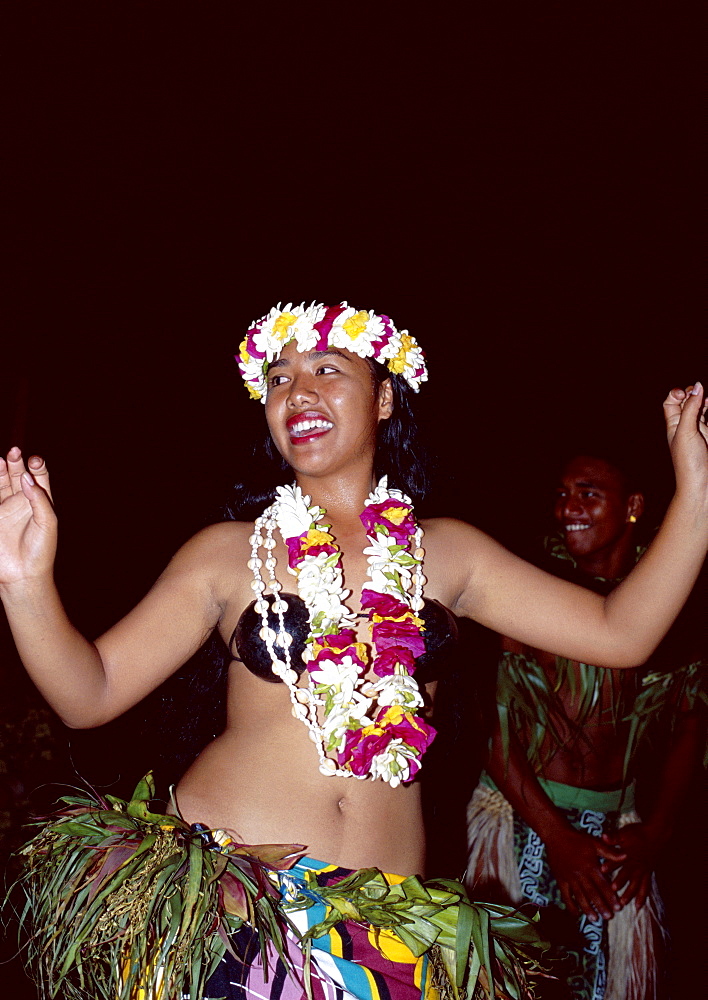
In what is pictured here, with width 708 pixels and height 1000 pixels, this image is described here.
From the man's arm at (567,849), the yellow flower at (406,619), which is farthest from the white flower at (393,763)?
the man's arm at (567,849)

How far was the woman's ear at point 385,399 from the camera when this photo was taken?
2107 millimetres

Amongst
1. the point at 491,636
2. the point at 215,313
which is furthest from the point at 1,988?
the point at 215,313

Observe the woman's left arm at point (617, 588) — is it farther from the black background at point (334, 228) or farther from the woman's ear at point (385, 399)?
the black background at point (334, 228)

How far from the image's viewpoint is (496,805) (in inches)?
122

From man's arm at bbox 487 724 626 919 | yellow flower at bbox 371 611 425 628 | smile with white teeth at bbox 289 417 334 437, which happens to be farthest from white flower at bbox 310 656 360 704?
man's arm at bbox 487 724 626 919

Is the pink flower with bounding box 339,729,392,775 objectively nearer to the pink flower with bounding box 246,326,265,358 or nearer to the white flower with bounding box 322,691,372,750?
the white flower with bounding box 322,691,372,750

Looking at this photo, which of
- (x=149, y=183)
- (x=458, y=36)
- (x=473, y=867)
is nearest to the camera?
(x=473, y=867)

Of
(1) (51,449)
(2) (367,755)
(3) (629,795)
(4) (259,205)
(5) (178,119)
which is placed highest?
(5) (178,119)

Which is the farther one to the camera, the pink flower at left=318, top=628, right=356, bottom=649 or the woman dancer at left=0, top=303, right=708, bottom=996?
the pink flower at left=318, top=628, right=356, bottom=649

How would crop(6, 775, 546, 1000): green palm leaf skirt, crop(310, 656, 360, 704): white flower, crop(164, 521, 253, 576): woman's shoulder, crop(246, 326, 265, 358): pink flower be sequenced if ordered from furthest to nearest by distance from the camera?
crop(246, 326, 265, 358): pink flower → crop(164, 521, 253, 576): woman's shoulder → crop(310, 656, 360, 704): white flower → crop(6, 775, 546, 1000): green palm leaf skirt

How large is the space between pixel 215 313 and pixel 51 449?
1.03 metres

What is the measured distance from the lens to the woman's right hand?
4.77 feet

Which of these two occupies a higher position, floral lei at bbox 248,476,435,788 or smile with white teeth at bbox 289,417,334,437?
smile with white teeth at bbox 289,417,334,437

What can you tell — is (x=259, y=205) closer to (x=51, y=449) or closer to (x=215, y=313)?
(x=215, y=313)
